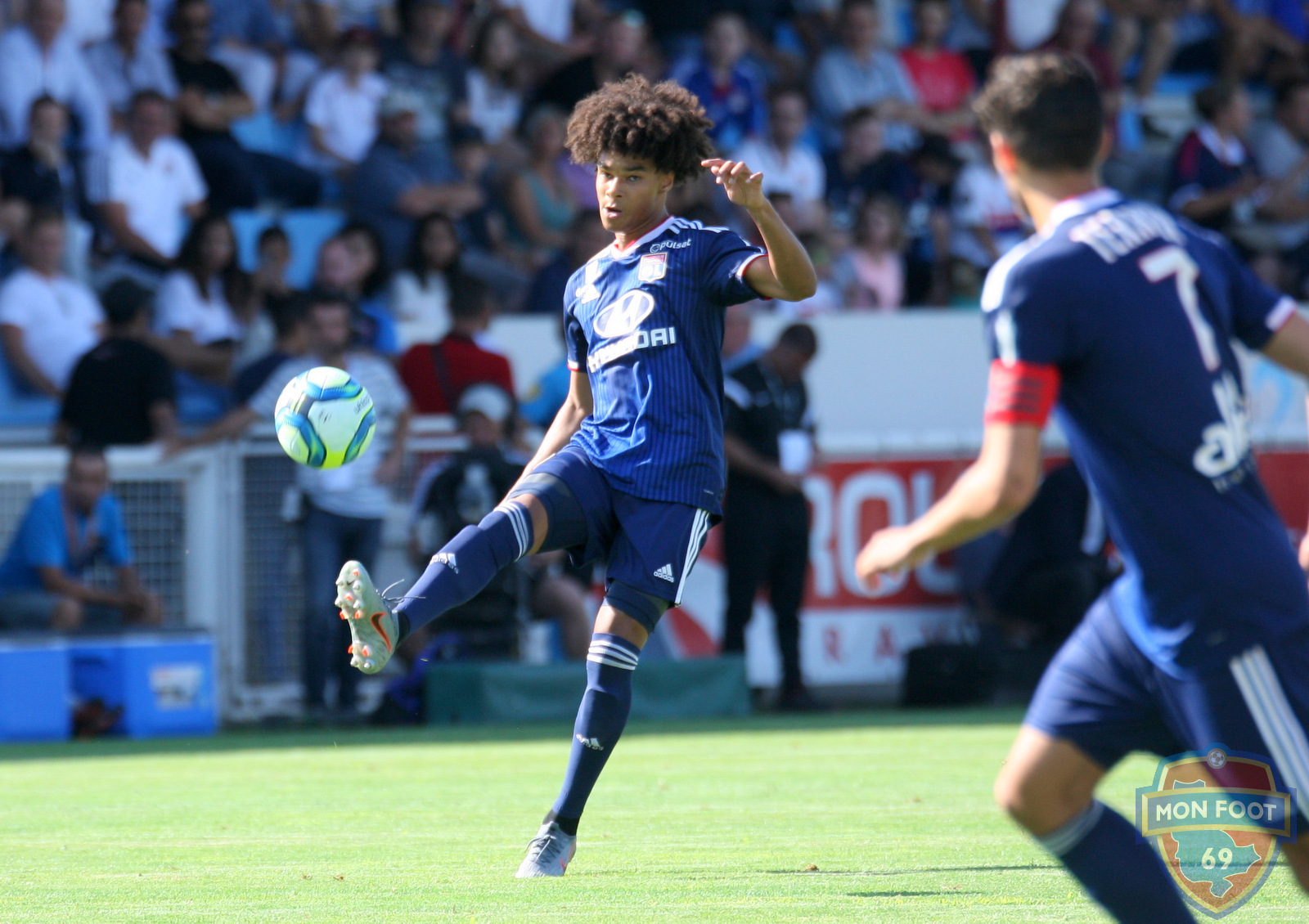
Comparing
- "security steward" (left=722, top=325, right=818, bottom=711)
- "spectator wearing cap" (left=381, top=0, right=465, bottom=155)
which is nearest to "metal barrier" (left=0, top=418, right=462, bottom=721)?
"security steward" (left=722, top=325, right=818, bottom=711)

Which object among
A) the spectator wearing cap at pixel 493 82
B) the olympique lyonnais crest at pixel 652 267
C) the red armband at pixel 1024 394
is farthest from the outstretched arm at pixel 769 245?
the spectator wearing cap at pixel 493 82

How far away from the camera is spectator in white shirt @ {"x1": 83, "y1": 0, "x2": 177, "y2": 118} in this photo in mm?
13523

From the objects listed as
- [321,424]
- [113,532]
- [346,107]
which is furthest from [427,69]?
[321,424]

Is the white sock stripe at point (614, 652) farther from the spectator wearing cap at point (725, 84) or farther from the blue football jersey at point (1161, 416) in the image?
the spectator wearing cap at point (725, 84)

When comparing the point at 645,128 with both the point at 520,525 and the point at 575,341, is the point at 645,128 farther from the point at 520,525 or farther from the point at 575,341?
the point at 520,525

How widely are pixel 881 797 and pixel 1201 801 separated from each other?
275cm

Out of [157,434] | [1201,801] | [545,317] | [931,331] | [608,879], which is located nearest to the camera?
[1201,801]

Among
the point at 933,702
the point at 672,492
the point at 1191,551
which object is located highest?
the point at 1191,551

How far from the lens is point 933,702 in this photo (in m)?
12.7

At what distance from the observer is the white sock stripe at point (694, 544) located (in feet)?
19.0

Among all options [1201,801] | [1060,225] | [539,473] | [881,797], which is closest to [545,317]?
[881,797]

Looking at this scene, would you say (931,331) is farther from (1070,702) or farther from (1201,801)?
(1070,702)

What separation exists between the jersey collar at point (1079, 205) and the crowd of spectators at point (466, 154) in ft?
28.7

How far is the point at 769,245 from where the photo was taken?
A: 17.8ft
